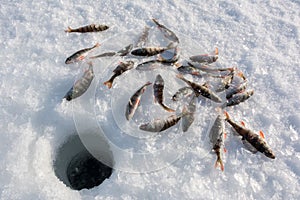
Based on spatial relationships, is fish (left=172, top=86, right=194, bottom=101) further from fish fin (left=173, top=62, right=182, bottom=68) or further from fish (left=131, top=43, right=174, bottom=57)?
fish (left=131, top=43, right=174, bottom=57)

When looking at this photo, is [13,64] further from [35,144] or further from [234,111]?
[234,111]

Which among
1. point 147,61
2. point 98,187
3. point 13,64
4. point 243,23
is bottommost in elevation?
point 98,187

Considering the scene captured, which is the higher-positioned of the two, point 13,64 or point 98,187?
point 13,64

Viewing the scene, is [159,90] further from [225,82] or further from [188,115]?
[225,82]

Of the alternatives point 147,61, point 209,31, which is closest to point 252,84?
point 209,31

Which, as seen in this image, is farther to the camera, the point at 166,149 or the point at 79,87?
the point at 79,87

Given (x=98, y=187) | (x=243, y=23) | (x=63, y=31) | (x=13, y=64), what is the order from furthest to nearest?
1. (x=243, y=23)
2. (x=63, y=31)
3. (x=13, y=64)
4. (x=98, y=187)

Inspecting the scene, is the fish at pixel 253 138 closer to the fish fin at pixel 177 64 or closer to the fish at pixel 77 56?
the fish fin at pixel 177 64
